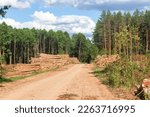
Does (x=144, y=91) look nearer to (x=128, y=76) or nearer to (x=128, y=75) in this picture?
(x=128, y=76)

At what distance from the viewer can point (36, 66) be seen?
55281 millimetres

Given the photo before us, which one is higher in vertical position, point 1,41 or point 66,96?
point 1,41

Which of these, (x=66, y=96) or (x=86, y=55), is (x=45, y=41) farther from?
(x=66, y=96)

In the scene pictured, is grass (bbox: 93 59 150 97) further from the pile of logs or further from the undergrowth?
the pile of logs

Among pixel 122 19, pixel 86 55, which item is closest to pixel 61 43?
pixel 86 55

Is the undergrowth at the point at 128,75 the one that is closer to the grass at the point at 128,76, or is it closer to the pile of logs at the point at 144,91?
the grass at the point at 128,76

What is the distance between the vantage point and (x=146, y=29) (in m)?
110

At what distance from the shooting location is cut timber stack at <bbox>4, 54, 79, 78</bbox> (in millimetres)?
49856

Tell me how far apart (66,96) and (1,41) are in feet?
53.8

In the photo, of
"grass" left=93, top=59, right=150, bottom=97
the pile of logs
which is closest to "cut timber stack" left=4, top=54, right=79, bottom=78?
"grass" left=93, top=59, right=150, bottom=97

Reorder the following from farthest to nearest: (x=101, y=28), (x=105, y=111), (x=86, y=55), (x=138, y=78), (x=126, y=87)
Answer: (x=86, y=55) < (x=101, y=28) < (x=138, y=78) < (x=126, y=87) < (x=105, y=111)

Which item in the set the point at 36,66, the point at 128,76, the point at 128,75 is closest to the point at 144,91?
the point at 128,76

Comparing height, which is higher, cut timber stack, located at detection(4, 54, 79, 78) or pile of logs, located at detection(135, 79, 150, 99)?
pile of logs, located at detection(135, 79, 150, 99)

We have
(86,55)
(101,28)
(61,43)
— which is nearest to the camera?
(101,28)
